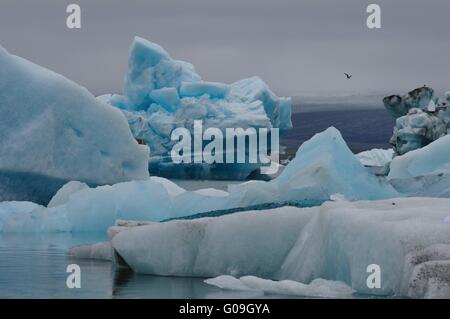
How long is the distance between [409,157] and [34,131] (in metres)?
6.58

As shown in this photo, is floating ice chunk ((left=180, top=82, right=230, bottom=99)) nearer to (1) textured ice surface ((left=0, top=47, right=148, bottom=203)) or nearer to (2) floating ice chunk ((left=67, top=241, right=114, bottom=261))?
(1) textured ice surface ((left=0, top=47, right=148, bottom=203))

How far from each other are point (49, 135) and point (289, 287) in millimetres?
9956

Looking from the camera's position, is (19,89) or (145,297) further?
(19,89)

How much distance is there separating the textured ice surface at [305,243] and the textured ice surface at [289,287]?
0.13 m

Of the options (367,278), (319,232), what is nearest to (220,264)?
(319,232)

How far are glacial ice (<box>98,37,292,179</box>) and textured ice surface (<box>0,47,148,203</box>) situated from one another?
1089 cm

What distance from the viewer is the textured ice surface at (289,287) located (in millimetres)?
6629

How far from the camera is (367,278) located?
668cm

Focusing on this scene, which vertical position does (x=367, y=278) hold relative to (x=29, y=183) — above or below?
below

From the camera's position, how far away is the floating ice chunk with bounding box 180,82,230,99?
3170 cm

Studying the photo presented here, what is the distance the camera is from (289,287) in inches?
264
